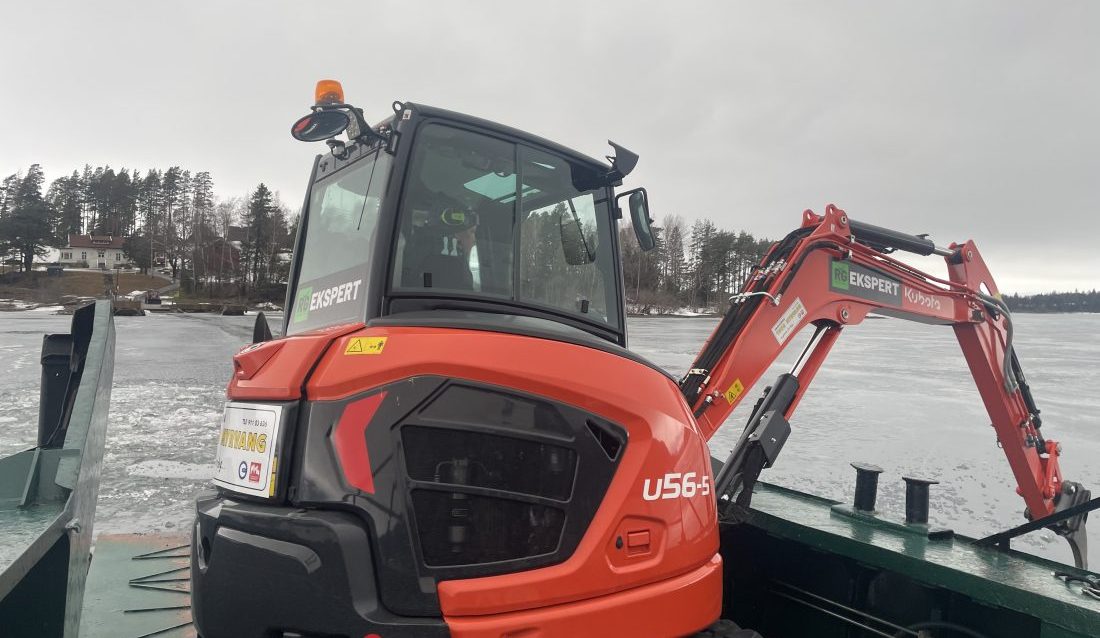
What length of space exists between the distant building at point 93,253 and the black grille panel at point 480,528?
10000 centimetres

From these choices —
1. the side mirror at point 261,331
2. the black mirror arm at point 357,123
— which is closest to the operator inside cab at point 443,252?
the black mirror arm at point 357,123

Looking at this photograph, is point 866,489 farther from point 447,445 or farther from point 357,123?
point 357,123

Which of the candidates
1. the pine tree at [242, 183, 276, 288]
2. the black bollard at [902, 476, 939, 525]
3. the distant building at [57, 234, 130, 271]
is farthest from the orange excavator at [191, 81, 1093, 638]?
the distant building at [57, 234, 130, 271]

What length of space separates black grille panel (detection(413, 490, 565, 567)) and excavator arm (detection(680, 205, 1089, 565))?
1.41m

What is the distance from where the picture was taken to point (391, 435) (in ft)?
5.83

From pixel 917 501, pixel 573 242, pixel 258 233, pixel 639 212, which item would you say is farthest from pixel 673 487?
pixel 258 233

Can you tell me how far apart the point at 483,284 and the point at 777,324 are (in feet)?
5.77

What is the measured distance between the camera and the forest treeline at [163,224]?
67.3m

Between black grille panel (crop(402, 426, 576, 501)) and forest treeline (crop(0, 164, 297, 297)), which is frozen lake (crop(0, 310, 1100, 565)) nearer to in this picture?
black grille panel (crop(402, 426, 576, 501))

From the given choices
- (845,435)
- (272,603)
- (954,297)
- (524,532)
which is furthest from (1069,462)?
(272,603)

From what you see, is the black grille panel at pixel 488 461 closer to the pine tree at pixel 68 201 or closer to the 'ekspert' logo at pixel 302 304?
the 'ekspert' logo at pixel 302 304

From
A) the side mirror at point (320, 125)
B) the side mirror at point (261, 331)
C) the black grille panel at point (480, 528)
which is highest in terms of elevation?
the side mirror at point (320, 125)

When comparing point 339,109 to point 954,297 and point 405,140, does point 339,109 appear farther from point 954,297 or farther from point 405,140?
point 954,297

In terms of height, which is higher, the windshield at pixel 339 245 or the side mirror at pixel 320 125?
the side mirror at pixel 320 125
